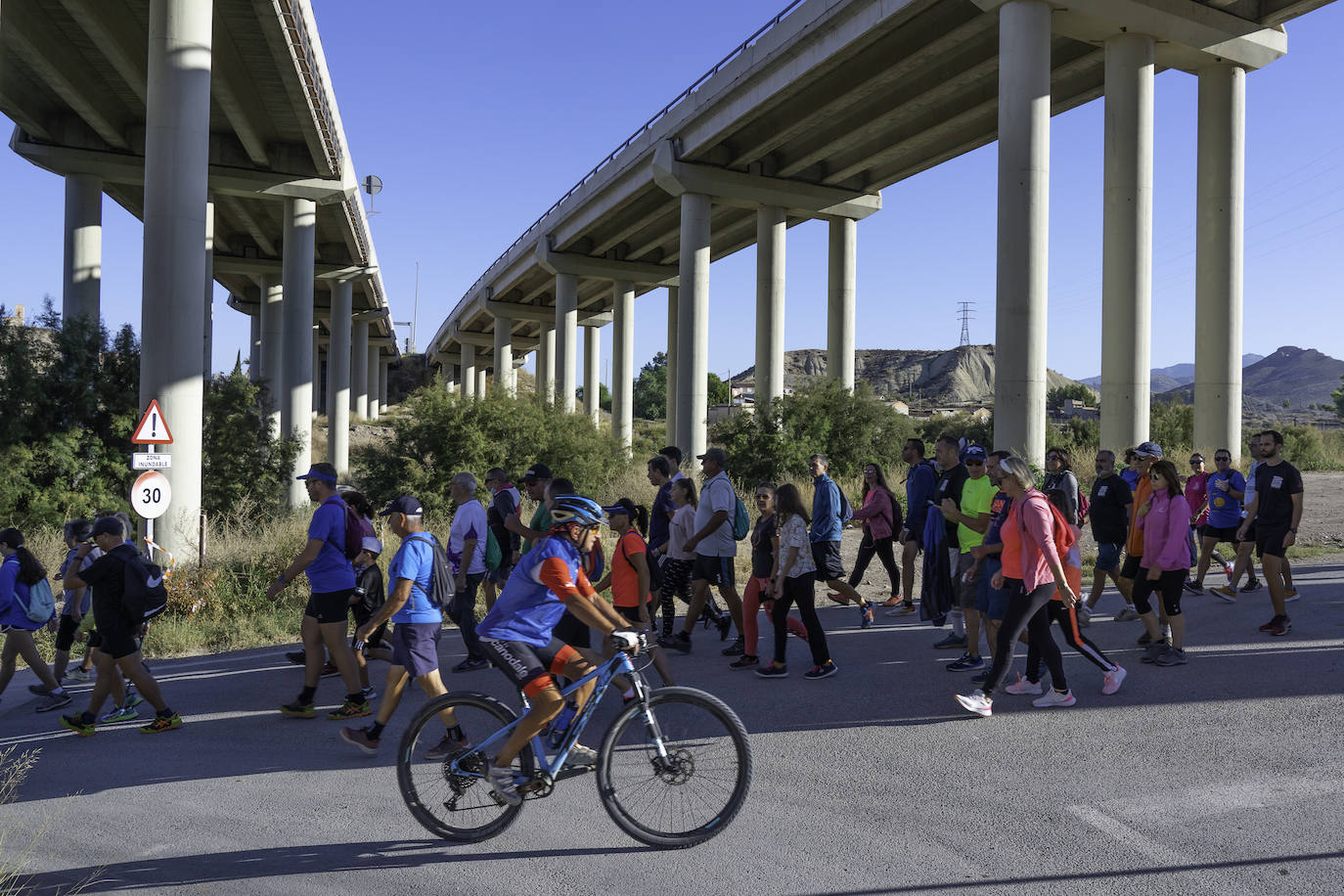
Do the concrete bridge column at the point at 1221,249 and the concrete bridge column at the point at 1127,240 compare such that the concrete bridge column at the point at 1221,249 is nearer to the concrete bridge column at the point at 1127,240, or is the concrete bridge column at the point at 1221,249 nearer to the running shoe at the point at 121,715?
the concrete bridge column at the point at 1127,240

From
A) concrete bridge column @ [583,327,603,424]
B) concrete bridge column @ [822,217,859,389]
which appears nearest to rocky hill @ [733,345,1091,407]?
concrete bridge column @ [583,327,603,424]

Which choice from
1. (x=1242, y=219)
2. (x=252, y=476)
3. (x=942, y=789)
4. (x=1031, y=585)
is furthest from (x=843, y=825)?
(x=1242, y=219)

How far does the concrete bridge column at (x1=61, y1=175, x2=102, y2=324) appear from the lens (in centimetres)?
2772

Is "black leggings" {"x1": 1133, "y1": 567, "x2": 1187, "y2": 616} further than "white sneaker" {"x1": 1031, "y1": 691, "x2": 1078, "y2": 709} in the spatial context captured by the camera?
Yes

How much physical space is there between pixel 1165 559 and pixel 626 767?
17.9 ft

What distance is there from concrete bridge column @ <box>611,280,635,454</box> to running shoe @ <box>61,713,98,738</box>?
4434 cm

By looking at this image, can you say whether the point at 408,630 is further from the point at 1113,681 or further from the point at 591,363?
the point at 591,363

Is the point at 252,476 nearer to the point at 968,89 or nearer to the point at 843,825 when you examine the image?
the point at 843,825

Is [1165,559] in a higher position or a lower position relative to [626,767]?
higher

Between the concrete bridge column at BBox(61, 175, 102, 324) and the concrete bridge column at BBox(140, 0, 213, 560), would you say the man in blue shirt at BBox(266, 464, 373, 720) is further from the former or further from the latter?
the concrete bridge column at BBox(61, 175, 102, 324)

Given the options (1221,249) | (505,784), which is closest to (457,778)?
(505,784)

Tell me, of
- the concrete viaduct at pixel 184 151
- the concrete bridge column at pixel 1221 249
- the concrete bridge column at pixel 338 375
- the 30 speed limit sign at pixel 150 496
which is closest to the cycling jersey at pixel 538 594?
the 30 speed limit sign at pixel 150 496

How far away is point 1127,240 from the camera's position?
22.8 m

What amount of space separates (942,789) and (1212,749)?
194cm
